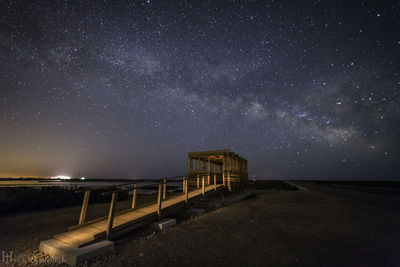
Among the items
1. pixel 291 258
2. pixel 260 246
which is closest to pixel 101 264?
pixel 260 246

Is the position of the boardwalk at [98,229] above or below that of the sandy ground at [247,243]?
above

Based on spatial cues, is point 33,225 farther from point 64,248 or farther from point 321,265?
point 321,265

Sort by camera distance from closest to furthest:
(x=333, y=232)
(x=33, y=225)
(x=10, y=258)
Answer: (x=10, y=258) → (x=333, y=232) → (x=33, y=225)

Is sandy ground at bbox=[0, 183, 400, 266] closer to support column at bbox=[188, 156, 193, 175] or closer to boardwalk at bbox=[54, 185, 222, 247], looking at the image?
boardwalk at bbox=[54, 185, 222, 247]

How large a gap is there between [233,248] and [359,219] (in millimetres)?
6990

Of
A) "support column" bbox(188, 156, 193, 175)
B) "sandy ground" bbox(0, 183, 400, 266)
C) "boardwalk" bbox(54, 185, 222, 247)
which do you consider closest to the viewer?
"sandy ground" bbox(0, 183, 400, 266)

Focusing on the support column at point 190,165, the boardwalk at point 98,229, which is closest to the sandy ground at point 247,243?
the boardwalk at point 98,229

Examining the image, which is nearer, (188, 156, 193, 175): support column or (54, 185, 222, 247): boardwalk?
(54, 185, 222, 247): boardwalk

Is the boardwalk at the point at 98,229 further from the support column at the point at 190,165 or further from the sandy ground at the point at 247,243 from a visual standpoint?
the support column at the point at 190,165

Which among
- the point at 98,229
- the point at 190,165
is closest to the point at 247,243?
the point at 98,229

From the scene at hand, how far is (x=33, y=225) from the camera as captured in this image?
6574 mm

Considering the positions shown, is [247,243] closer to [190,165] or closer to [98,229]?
[98,229]

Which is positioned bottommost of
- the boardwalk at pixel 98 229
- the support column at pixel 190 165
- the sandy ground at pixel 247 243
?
the sandy ground at pixel 247 243

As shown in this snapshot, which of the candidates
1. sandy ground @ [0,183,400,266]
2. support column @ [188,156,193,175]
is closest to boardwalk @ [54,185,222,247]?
sandy ground @ [0,183,400,266]
